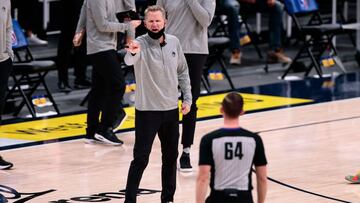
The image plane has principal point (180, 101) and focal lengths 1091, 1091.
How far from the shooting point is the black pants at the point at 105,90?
1080cm

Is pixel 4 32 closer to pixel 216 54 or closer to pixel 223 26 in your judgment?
pixel 216 54

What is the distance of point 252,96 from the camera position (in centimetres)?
1413

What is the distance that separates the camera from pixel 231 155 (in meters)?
6.20

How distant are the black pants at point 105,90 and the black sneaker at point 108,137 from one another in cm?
6

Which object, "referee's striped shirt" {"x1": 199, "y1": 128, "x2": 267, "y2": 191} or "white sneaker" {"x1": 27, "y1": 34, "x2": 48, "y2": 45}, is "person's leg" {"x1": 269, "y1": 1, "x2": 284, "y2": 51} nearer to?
"white sneaker" {"x1": 27, "y1": 34, "x2": 48, "y2": 45}

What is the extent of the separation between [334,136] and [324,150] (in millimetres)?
709

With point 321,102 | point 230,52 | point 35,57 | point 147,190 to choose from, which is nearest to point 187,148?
point 147,190


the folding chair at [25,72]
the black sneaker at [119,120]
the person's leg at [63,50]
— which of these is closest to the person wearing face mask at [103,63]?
the black sneaker at [119,120]

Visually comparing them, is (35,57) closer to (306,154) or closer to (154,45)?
(306,154)

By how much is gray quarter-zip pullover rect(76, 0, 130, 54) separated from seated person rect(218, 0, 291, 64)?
16.3 ft

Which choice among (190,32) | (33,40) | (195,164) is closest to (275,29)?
(33,40)

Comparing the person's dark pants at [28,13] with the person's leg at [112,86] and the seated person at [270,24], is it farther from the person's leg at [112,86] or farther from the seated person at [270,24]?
the person's leg at [112,86]

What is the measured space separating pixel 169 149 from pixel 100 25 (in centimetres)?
267

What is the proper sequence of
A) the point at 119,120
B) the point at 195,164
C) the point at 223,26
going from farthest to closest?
the point at 223,26, the point at 119,120, the point at 195,164
